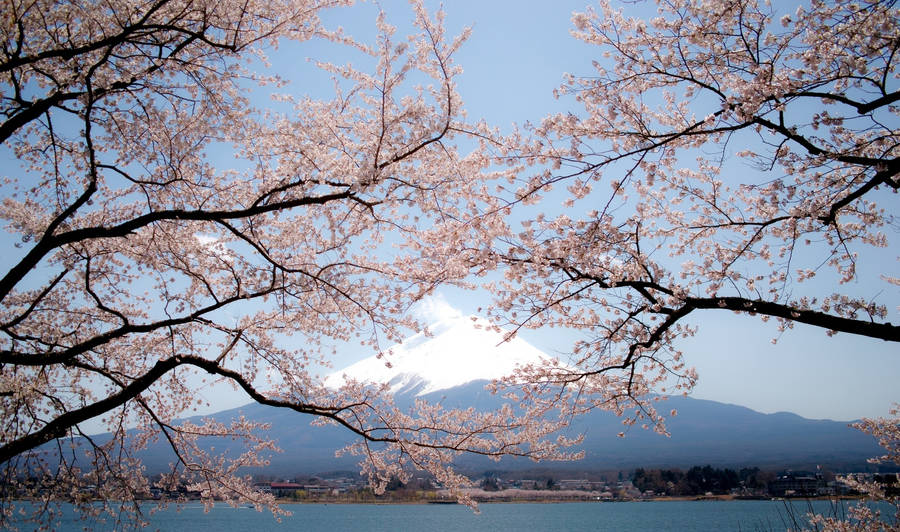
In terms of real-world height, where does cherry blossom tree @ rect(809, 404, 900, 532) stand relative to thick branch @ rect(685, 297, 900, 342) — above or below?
below

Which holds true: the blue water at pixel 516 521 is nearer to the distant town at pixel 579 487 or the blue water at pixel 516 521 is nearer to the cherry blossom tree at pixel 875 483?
the distant town at pixel 579 487

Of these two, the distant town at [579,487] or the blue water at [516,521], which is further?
the distant town at [579,487]

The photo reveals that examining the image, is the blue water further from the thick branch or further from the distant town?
the thick branch

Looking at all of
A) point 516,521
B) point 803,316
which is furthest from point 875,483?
point 516,521

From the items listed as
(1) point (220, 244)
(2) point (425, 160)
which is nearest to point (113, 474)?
(1) point (220, 244)

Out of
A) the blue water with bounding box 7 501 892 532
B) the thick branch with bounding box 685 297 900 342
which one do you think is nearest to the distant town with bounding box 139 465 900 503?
the blue water with bounding box 7 501 892 532

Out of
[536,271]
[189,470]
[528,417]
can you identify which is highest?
[536,271]

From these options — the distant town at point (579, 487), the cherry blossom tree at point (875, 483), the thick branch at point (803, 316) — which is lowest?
the distant town at point (579, 487)

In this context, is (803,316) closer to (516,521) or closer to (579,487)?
(516,521)

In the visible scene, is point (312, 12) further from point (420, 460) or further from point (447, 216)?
point (420, 460)

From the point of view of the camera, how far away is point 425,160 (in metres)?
4.74

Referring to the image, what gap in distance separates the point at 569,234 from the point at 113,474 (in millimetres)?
5584

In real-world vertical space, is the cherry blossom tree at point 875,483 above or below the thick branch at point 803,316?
below

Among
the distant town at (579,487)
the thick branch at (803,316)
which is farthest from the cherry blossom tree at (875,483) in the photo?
the distant town at (579,487)
